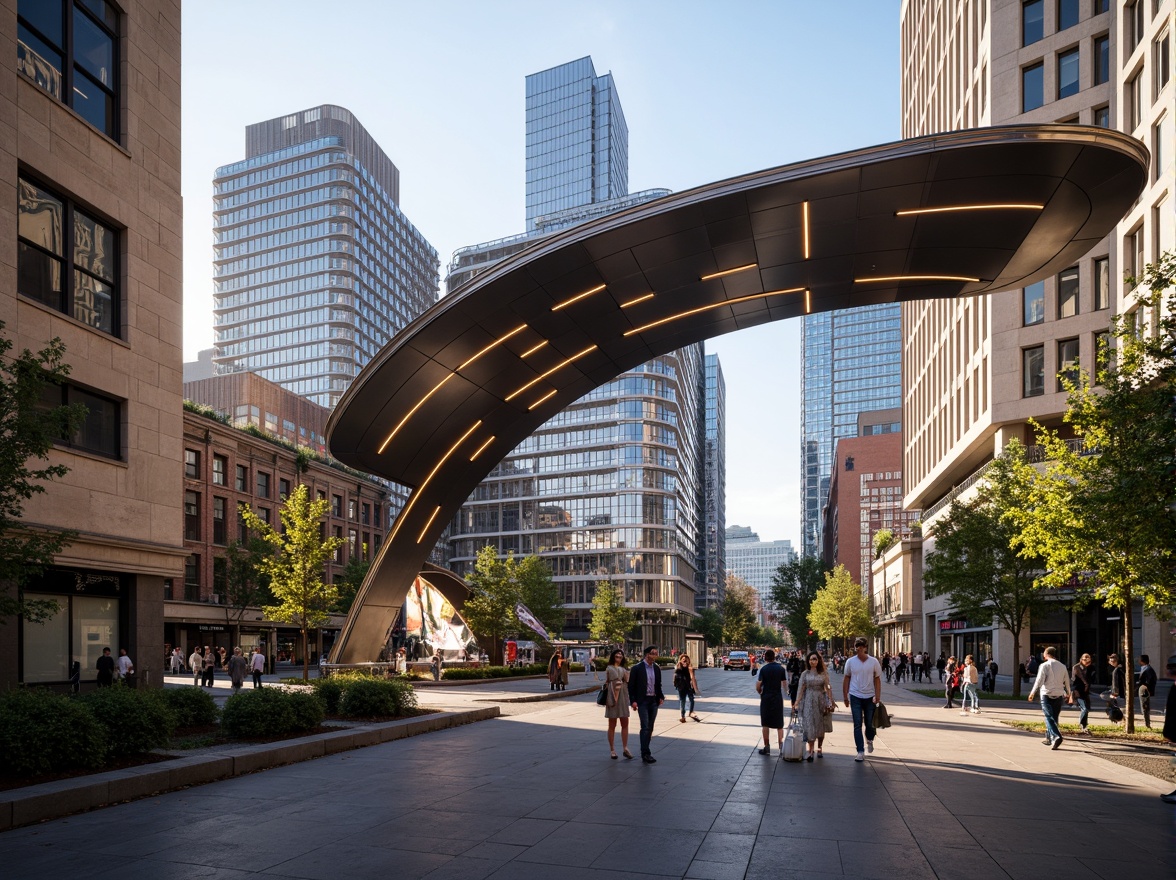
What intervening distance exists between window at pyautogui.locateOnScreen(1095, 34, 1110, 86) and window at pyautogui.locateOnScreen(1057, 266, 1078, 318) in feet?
29.1

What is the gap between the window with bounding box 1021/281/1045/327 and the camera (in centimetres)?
4550

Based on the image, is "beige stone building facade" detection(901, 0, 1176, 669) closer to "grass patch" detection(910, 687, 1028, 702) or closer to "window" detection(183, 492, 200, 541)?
"grass patch" detection(910, 687, 1028, 702)

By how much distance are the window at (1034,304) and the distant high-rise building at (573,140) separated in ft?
475

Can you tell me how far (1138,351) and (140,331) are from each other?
75.9 feet

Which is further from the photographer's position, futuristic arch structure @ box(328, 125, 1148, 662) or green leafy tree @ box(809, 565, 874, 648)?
green leafy tree @ box(809, 565, 874, 648)

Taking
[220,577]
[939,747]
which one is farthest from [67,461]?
[220,577]

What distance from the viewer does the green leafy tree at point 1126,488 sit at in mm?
17891

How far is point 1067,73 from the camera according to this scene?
149ft

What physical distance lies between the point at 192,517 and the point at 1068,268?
49.9 meters

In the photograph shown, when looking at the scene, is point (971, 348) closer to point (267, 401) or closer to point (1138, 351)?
point (1138, 351)

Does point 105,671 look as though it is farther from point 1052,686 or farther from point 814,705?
point 1052,686

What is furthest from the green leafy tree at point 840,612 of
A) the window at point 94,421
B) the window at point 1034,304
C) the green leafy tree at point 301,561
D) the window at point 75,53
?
the window at point 75,53

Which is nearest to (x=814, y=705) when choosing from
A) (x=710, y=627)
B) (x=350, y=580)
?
(x=350, y=580)

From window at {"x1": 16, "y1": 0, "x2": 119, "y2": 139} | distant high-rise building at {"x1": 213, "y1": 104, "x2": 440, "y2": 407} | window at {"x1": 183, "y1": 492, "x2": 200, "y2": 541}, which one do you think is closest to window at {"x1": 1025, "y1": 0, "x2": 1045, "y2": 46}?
window at {"x1": 16, "y1": 0, "x2": 119, "y2": 139}
